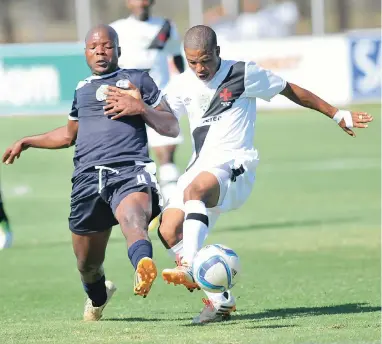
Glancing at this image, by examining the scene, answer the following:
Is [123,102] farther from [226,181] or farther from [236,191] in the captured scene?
[236,191]

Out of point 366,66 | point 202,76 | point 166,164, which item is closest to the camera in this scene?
point 202,76

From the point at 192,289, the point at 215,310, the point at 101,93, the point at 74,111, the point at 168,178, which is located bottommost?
the point at 215,310

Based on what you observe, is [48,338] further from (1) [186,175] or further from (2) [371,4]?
(2) [371,4]

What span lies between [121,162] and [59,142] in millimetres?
710

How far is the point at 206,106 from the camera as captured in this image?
8.62 m

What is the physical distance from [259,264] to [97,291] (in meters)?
3.43

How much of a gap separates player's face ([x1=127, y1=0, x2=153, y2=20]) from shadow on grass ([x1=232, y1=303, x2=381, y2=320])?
6.35 meters

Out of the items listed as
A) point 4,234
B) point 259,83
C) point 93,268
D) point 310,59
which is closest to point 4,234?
point 4,234

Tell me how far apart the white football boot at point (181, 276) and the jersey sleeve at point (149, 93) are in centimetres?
110

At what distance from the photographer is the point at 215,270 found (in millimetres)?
7484

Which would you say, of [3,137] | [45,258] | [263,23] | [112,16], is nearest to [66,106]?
[3,137]

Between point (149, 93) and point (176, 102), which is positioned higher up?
point (149, 93)

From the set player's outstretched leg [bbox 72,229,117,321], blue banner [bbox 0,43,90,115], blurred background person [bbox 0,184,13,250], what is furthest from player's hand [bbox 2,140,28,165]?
blue banner [bbox 0,43,90,115]

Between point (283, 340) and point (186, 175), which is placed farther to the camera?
point (186, 175)
